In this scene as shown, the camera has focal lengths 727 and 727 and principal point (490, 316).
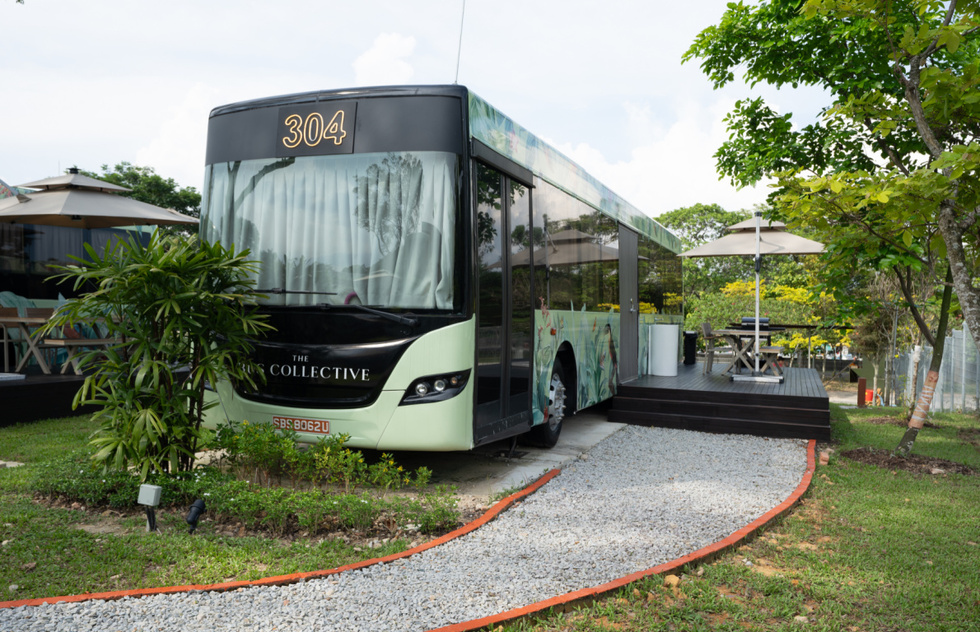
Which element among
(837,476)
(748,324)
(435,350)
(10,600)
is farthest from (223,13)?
(748,324)

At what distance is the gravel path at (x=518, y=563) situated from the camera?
11.0 feet

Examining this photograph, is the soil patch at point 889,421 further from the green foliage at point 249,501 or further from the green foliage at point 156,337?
the green foliage at point 156,337

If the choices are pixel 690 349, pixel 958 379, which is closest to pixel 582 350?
pixel 690 349

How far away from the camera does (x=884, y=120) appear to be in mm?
4867

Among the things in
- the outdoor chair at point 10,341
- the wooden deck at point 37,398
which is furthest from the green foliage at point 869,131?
the outdoor chair at point 10,341

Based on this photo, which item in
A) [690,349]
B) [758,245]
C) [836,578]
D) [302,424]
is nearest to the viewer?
[836,578]

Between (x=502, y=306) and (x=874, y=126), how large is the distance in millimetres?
3072

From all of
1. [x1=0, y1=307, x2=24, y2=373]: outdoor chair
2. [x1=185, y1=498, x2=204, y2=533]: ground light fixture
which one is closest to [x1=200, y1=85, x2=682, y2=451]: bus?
[x1=185, y1=498, x2=204, y2=533]: ground light fixture

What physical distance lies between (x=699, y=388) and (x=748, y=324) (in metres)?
2.96

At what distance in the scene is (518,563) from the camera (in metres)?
4.18

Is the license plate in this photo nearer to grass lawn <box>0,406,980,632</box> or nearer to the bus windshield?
the bus windshield

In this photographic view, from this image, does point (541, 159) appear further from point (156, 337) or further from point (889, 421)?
point (889, 421)

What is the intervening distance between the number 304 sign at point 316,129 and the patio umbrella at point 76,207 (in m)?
3.71

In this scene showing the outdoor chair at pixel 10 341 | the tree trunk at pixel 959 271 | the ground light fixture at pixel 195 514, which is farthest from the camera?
the outdoor chair at pixel 10 341
